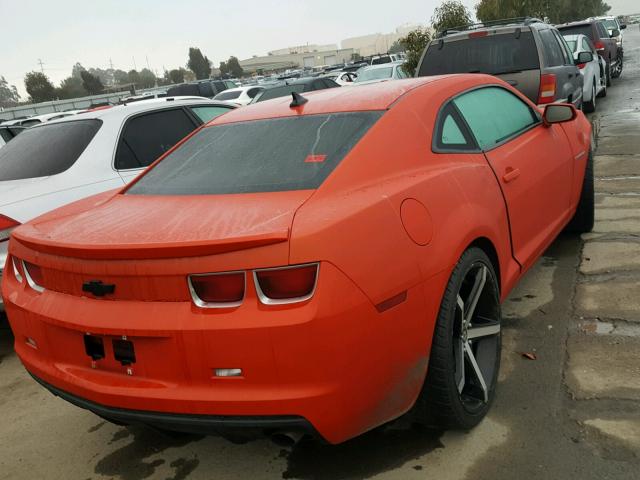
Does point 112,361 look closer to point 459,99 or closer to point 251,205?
point 251,205

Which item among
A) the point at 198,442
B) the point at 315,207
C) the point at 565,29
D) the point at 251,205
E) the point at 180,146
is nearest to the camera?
the point at 315,207

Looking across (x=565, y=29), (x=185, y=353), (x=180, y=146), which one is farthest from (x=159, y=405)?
(x=565, y=29)

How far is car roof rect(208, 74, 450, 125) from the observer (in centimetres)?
292

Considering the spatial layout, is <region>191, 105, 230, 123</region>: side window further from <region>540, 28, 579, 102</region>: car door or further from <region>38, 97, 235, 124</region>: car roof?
<region>540, 28, 579, 102</region>: car door

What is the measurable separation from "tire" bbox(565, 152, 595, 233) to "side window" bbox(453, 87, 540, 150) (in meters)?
0.93

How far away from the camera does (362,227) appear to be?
2.12m

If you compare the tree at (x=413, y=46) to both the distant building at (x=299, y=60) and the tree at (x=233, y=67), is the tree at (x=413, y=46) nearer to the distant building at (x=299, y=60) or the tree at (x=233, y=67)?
the tree at (x=233, y=67)

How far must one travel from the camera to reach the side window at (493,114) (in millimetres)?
3244

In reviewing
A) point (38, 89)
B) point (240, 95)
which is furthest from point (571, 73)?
point (38, 89)

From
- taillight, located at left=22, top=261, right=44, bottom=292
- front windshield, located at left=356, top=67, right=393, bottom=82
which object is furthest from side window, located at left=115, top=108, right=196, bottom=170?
front windshield, located at left=356, top=67, right=393, bottom=82

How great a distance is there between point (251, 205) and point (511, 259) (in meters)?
1.55

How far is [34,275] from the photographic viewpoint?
8.34ft

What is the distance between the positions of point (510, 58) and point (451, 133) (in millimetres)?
5351

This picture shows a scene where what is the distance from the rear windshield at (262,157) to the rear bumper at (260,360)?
64 centimetres
